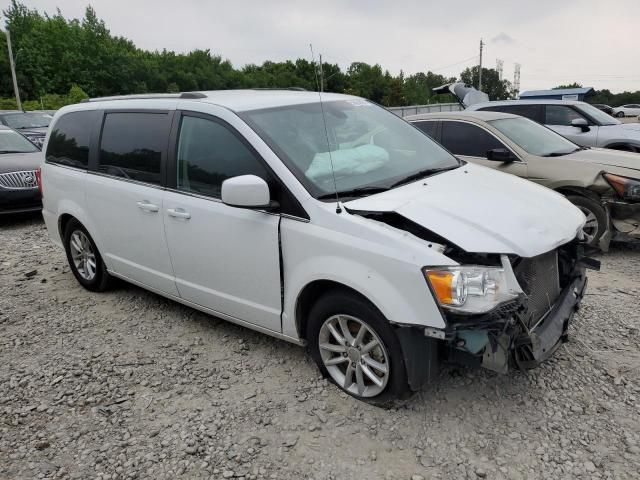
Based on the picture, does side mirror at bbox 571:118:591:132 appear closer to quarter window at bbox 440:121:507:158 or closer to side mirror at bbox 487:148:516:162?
quarter window at bbox 440:121:507:158

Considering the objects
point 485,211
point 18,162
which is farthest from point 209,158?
point 18,162

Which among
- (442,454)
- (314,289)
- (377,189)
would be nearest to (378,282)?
(314,289)

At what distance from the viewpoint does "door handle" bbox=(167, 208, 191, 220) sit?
3.66 metres

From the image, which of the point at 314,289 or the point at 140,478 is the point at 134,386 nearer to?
the point at 140,478

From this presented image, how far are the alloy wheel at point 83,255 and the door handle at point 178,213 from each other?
1530mm

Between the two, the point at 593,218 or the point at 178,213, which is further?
the point at 593,218

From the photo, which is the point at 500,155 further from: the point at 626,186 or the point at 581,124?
the point at 581,124

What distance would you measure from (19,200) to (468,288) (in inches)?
304

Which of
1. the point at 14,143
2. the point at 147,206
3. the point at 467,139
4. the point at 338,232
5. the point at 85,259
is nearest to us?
the point at 338,232

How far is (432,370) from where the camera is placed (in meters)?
2.87

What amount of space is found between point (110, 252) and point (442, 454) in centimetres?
324

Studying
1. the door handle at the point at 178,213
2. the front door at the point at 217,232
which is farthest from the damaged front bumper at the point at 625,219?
the door handle at the point at 178,213

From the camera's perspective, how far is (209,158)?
3.61m

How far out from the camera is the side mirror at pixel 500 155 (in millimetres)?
5914
